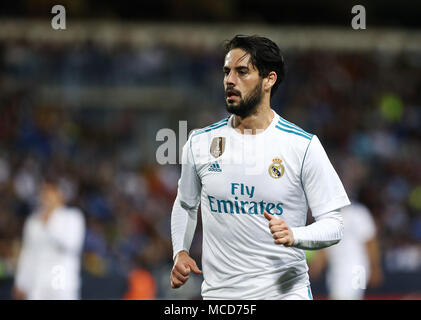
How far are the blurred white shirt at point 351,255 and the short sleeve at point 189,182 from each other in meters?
4.92

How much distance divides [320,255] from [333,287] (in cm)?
52

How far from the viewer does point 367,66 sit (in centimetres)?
1675

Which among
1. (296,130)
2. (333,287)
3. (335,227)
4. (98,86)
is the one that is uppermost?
(98,86)

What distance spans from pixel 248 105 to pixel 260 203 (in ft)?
1.80

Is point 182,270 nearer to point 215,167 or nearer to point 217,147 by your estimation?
point 215,167

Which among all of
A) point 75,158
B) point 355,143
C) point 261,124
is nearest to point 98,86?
point 75,158

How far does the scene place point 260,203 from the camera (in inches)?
154

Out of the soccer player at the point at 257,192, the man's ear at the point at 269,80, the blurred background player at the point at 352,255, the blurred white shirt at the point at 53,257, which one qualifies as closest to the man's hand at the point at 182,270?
the soccer player at the point at 257,192

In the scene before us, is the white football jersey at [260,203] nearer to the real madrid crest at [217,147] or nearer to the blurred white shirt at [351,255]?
the real madrid crest at [217,147]

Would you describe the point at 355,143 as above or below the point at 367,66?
below

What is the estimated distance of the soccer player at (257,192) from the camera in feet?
12.6

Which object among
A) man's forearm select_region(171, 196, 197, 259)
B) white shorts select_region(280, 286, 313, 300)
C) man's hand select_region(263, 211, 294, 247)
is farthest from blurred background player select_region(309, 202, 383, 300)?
man's hand select_region(263, 211, 294, 247)

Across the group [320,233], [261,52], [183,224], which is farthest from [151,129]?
[320,233]
